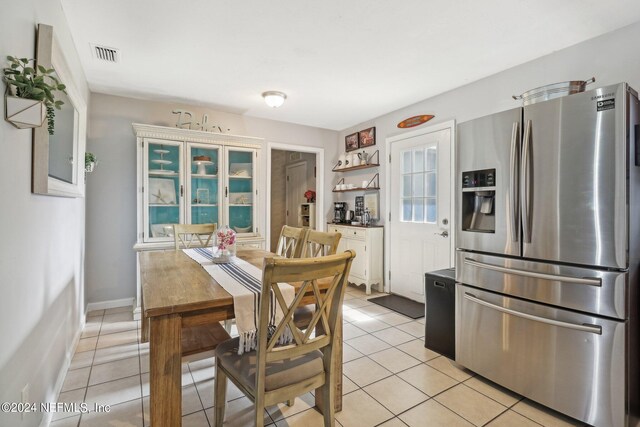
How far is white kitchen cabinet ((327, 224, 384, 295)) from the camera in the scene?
414 cm

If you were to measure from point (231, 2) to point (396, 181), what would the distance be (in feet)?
9.23

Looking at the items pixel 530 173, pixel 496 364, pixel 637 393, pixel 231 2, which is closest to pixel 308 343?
pixel 496 364

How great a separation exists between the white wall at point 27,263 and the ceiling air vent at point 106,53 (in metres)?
0.34

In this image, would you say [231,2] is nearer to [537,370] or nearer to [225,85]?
[225,85]

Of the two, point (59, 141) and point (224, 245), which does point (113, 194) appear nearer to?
point (59, 141)

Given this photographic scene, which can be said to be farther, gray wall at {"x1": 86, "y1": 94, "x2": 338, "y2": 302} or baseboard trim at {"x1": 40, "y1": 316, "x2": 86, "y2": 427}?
gray wall at {"x1": 86, "y1": 94, "x2": 338, "y2": 302}

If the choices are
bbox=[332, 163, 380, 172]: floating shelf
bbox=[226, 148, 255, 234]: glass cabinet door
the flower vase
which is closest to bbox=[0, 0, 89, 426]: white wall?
the flower vase

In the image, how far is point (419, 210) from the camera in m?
3.76

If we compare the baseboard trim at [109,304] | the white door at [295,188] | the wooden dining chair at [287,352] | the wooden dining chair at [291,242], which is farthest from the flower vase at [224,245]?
the white door at [295,188]

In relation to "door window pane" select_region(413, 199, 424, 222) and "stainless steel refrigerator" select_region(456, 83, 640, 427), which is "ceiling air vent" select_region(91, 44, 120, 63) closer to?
"stainless steel refrigerator" select_region(456, 83, 640, 427)

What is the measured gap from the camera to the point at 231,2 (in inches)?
76.9

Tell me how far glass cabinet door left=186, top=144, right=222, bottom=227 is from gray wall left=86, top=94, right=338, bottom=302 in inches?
22.5

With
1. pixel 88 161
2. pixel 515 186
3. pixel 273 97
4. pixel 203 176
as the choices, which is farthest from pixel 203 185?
pixel 515 186

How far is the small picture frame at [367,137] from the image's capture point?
4440mm
